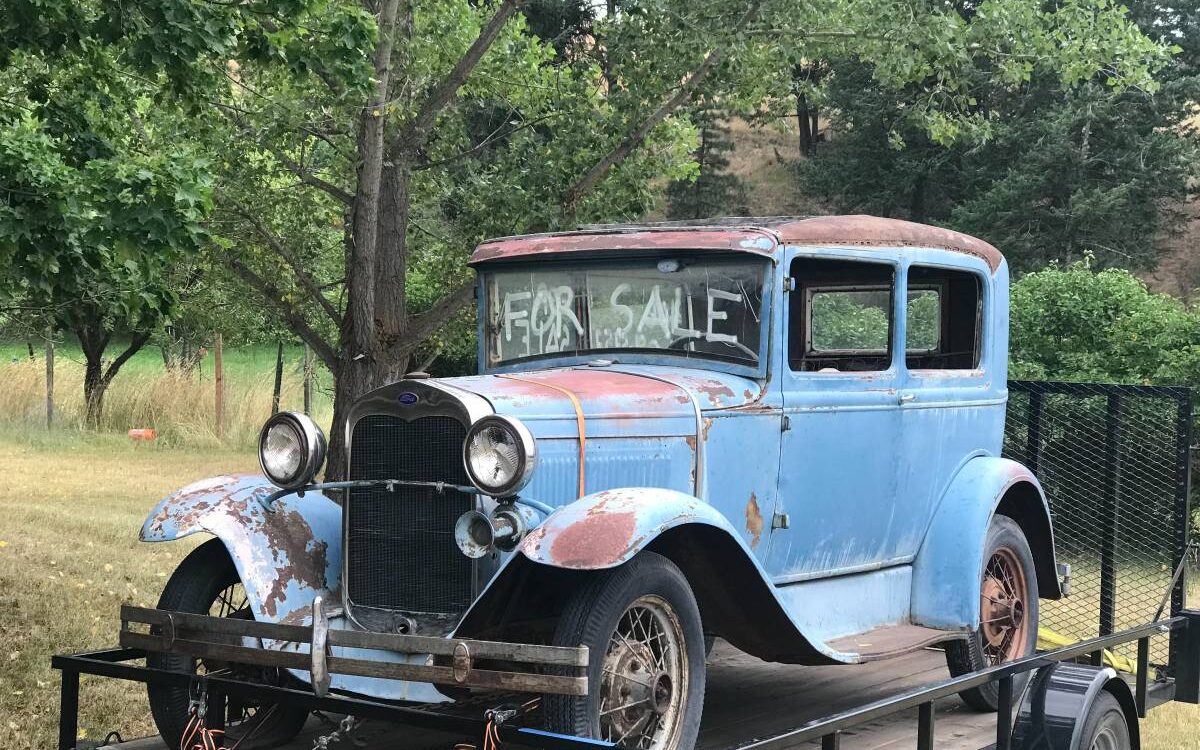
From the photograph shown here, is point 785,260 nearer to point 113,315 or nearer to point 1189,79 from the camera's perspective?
point 113,315

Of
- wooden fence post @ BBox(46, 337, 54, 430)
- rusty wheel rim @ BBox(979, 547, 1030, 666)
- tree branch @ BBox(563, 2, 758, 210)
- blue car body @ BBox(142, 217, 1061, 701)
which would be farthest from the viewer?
wooden fence post @ BBox(46, 337, 54, 430)

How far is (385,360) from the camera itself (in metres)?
8.99

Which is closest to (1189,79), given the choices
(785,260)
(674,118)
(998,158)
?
(998,158)

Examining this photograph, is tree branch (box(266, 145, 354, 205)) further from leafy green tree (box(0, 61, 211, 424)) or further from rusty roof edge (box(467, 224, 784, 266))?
rusty roof edge (box(467, 224, 784, 266))

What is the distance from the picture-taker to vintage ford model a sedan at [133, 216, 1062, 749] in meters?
3.88

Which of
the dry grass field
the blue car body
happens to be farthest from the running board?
the dry grass field

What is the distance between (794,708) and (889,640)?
1.82 ft

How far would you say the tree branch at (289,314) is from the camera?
9.48m

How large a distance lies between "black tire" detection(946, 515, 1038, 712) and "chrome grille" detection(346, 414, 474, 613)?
93.2 inches

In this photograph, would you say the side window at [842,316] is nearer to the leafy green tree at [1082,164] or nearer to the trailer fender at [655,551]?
the trailer fender at [655,551]

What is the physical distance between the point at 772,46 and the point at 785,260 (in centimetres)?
550

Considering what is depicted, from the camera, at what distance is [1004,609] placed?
5805 millimetres

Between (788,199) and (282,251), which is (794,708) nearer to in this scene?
(282,251)

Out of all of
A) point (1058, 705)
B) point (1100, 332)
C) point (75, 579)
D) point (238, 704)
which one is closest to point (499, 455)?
point (238, 704)
